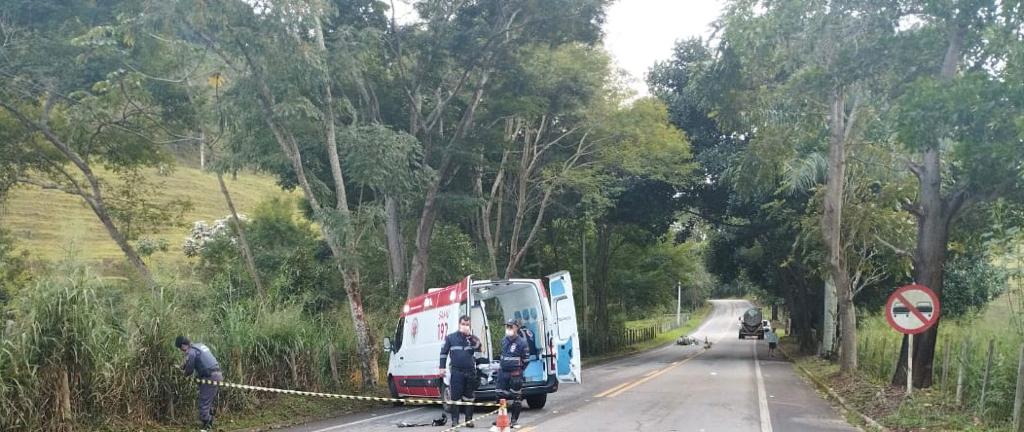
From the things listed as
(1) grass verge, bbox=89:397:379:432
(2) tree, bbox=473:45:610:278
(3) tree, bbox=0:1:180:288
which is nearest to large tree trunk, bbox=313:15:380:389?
(1) grass verge, bbox=89:397:379:432

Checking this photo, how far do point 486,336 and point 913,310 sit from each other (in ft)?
22.4

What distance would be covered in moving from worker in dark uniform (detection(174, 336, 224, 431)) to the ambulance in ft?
11.0

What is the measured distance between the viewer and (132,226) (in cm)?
2269

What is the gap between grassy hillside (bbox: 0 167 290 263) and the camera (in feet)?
38.6

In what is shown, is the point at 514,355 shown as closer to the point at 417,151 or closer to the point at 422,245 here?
the point at 417,151

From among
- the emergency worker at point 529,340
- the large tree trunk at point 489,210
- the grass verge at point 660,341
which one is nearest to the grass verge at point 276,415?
the emergency worker at point 529,340

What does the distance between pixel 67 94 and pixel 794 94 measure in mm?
15166

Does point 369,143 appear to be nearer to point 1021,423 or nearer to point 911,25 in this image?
point 911,25

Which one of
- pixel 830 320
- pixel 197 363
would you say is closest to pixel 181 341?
pixel 197 363

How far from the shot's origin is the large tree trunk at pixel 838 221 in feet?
63.5

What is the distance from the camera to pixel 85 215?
46.4 m

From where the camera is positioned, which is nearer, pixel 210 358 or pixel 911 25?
pixel 210 358

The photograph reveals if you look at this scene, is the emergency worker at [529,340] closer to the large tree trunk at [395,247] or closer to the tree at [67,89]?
the tree at [67,89]

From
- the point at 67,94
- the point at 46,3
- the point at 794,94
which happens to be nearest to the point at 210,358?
the point at 67,94
